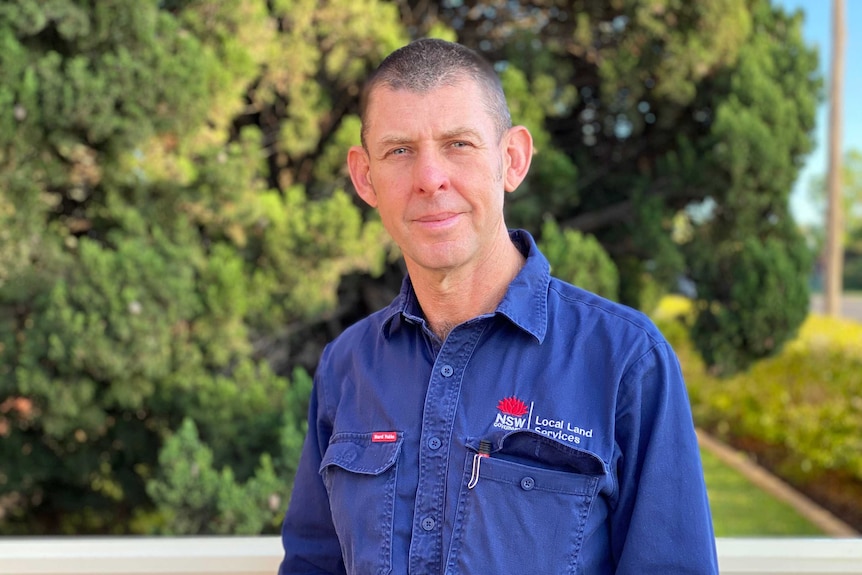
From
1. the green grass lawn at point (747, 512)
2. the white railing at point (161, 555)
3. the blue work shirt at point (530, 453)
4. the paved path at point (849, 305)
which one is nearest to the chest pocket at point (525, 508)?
the blue work shirt at point (530, 453)

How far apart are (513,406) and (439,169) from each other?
0.33 m

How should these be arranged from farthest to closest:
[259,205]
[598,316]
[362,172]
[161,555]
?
1. [259,205]
2. [161,555]
3. [362,172]
4. [598,316]

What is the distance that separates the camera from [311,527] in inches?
51.8

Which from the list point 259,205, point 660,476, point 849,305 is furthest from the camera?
point 849,305

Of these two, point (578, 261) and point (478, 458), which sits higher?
point (578, 261)

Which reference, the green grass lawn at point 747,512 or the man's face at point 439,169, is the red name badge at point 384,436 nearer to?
the man's face at point 439,169

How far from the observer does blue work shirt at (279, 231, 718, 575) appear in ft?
3.38

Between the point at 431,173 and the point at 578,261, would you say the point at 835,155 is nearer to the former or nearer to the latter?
the point at 578,261

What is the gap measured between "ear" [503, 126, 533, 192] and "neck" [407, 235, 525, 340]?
9cm

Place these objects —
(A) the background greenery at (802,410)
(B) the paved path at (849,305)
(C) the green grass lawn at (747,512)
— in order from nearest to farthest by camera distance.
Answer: (C) the green grass lawn at (747,512)
(A) the background greenery at (802,410)
(B) the paved path at (849,305)

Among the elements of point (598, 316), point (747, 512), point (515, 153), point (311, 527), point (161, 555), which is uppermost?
point (515, 153)

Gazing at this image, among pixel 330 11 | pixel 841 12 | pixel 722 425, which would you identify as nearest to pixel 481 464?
Result: pixel 330 11

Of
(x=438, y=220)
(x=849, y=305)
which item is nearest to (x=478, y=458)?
(x=438, y=220)

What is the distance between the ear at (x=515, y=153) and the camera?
1.18 meters
